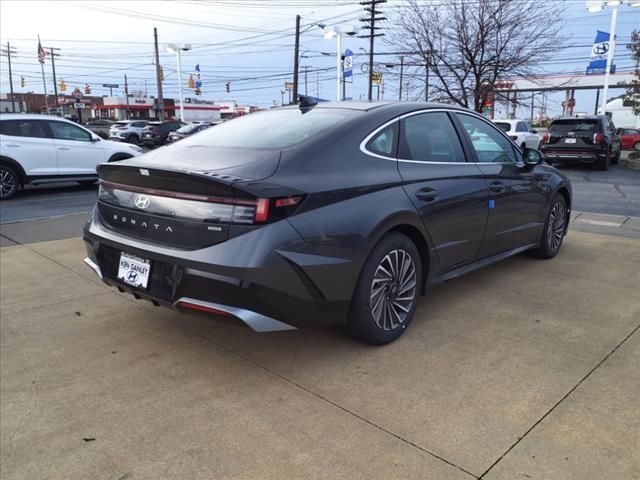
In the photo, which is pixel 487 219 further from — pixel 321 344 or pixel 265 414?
pixel 265 414

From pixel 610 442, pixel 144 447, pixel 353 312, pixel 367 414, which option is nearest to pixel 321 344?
pixel 353 312

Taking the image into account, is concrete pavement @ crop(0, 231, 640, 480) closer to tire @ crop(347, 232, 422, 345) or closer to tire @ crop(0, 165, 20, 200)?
tire @ crop(347, 232, 422, 345)

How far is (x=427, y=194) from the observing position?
3574 mm

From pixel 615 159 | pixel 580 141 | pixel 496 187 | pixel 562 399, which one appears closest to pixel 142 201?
pixel 562 399

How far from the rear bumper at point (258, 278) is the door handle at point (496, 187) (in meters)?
1.75

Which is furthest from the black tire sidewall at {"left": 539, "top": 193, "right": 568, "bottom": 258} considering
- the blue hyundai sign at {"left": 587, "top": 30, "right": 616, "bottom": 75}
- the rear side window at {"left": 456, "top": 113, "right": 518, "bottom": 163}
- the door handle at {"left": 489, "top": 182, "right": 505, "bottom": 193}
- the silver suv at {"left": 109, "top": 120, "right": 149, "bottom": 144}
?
the silver suv at {"left": 109, "top": 120, "right": 149, "bottom": 144}

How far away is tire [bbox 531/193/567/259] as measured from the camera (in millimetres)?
5281

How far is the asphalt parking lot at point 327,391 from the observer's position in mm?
2332

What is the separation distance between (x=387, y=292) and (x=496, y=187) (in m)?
1.56

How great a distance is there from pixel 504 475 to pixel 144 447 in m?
1.59

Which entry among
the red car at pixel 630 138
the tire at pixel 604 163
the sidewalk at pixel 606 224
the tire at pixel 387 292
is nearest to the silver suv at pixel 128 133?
the tire at pixel 604 163

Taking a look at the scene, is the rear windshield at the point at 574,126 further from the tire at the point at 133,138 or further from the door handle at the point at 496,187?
the tire at the point at 133,138

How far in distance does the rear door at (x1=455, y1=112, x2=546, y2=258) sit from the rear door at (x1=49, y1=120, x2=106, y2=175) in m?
9.35

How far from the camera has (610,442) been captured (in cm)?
242
